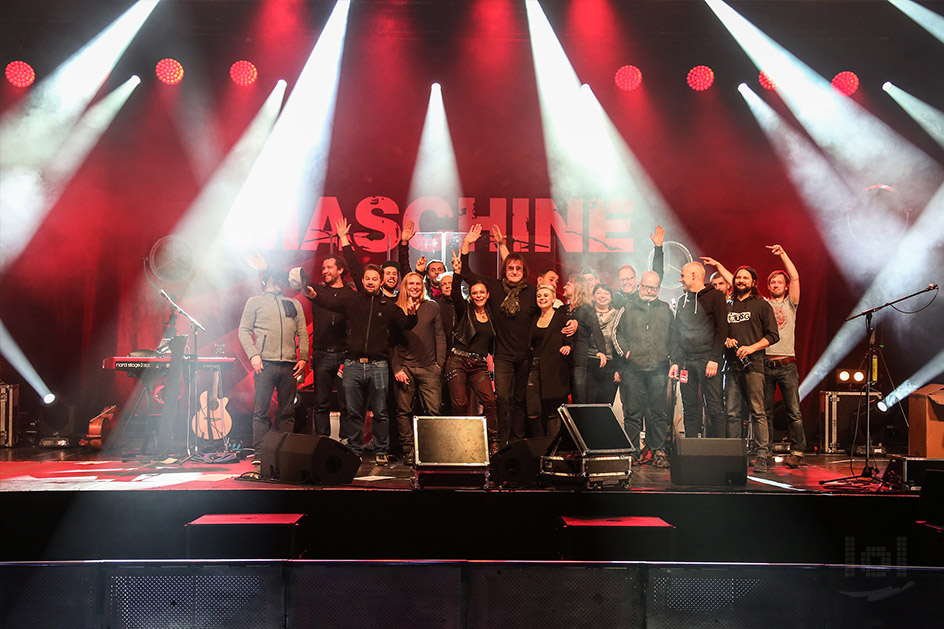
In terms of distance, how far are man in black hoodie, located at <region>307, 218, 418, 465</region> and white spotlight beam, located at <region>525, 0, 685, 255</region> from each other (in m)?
3.33

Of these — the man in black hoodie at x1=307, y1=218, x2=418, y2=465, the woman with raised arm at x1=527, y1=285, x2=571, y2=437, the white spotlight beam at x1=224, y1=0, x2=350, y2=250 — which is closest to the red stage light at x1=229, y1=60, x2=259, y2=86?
the white spotlight beam at x1=224, y1=0, x2=350, y2=250

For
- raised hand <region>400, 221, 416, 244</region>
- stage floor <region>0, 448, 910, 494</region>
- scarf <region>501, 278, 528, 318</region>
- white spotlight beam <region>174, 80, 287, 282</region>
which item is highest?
white spotlight beam <region>174, 80, 287, 282</region>

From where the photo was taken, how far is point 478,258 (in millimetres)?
9156

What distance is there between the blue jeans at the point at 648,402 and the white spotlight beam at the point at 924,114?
17.0ft

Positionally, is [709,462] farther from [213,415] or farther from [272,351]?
[213,415]

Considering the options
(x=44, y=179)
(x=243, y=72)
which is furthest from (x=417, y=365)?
(x=44, y=179)

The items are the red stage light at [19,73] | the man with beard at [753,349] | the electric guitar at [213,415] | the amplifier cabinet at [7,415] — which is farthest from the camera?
the red stage light at [19,73]

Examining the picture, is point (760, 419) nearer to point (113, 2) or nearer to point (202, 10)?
point (202, 10)

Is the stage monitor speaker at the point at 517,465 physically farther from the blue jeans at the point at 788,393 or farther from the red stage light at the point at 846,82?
the red stage light at the point at 846,82

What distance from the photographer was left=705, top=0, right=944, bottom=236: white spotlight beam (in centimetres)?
909

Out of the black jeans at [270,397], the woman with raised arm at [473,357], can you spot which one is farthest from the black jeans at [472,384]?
the black jeans at [270,397]

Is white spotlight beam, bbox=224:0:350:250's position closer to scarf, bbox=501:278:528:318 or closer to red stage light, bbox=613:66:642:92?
red stage light, bbox=613:66:642:92

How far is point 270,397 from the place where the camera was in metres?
6.81

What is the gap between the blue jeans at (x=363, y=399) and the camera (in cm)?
673
